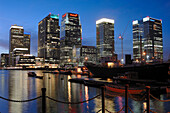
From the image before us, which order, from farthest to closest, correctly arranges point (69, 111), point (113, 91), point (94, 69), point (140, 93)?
point (94, 69), point (113, 91), point (140, 93), point (69, 111)

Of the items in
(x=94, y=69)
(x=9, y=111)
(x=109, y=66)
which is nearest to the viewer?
(x=9, y=111)

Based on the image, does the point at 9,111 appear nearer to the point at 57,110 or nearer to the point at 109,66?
the point at 57,110

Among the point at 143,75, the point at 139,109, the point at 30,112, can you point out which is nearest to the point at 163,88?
the point at 139,109

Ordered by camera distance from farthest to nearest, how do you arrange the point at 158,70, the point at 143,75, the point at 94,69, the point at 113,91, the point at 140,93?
1. the point at 94,69
2. the point at 143,75
3. the point at 158,70
4. the point at 113,91
5. the point at 140,93

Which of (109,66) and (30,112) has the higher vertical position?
(109,66)

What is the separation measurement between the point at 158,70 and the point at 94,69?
115 ft

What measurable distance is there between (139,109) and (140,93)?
9576 millimetres

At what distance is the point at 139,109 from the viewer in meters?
21.7

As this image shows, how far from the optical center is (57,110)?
21.6m

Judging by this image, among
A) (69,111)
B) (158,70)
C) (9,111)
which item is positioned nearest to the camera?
(69,111)

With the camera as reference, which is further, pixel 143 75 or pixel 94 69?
pixel 94 69

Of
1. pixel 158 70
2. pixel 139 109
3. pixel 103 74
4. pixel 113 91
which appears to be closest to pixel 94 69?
pixel 103 74

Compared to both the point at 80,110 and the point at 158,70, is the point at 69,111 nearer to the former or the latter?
the point at 80,110

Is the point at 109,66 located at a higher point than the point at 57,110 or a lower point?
higher
